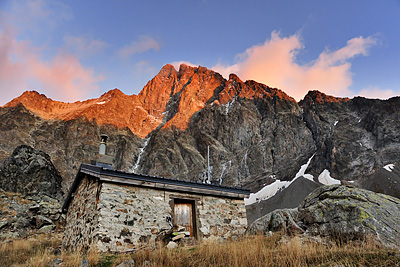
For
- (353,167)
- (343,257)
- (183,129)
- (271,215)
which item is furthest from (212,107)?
(343,257)

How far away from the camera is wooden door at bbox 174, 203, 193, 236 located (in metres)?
10.8

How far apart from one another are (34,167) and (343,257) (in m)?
37.4

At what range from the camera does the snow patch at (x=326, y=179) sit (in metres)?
53.7

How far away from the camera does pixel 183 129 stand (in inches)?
3157

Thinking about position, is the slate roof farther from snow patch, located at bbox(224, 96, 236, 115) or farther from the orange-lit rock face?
snow patch, located at bbox(224, 96, 236, 115)

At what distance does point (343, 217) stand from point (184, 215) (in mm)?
5583

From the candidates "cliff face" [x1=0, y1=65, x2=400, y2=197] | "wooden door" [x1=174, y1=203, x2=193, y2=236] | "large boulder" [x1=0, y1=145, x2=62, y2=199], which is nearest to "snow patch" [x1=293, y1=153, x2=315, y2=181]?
"cliff face" [x1=0, y1=65, x2=400, y2=197]

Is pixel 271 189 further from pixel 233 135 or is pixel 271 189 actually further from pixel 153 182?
pixel 153 182

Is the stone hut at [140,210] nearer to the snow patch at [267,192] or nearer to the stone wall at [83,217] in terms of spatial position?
the stone wall at [83,217]

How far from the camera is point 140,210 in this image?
9781 millimetres

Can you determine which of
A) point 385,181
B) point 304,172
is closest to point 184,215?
point 385,181

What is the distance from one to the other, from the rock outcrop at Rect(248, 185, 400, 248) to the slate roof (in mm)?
2380

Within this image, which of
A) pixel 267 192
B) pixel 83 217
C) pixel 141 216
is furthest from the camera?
pixel 267 192

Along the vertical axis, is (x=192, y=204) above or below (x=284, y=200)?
below
